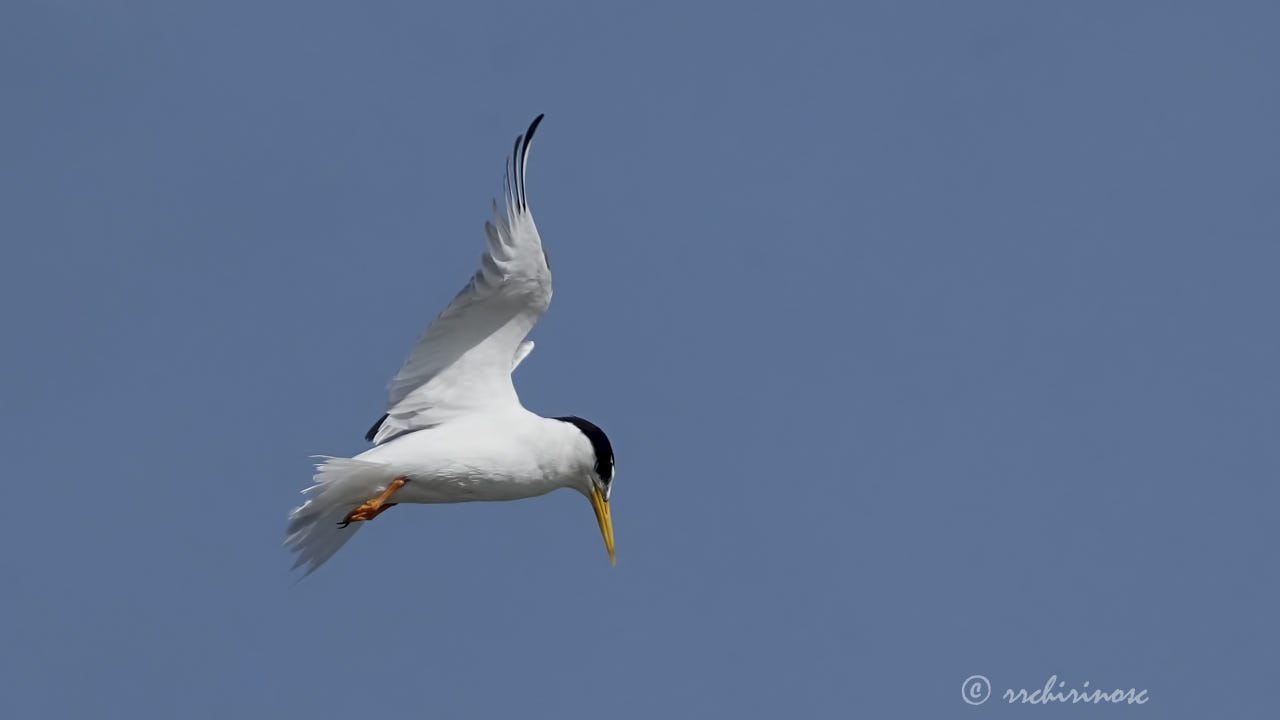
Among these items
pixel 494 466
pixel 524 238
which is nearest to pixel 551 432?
pixel 494 466

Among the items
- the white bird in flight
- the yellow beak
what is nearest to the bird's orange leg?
the white bird in flight

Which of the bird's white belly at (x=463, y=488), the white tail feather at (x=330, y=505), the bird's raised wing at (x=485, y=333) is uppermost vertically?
the bird's raised wing at (x=485, y=333)

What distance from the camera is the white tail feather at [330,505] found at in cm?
1238

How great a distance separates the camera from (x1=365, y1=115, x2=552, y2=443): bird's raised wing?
40.3ft

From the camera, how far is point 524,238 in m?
12.3

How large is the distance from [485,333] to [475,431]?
66 cm

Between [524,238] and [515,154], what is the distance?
540 millimetres

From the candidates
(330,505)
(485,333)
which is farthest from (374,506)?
(485,333)

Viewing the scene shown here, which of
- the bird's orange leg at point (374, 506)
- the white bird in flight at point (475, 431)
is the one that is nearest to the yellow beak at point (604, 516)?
the white bird in flight at point (475, 431)

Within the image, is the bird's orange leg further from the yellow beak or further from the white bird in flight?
the yellow beak

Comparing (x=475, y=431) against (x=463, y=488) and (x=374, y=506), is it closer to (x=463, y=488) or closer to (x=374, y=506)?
A: (x=463, y=488)

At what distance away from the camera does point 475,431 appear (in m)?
12.8

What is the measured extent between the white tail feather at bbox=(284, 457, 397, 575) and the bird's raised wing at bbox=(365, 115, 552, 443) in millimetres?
607

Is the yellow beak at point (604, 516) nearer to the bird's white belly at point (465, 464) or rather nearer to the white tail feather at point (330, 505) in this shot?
the bird's white belly at point (465, 464)
